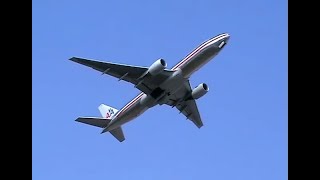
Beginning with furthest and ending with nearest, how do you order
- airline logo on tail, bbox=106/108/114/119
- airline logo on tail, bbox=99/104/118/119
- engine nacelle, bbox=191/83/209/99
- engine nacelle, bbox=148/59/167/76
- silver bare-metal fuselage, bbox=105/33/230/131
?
airline logo on tail, bbox=106/108/114/119
airline logo on tail, bbox=99/104/118/119
engine nacelle, bbox=191/83/209/99
silver bare-metal fuselage, bbox=105/33/230/131
engine nacelle, bbox=148/59/167/76

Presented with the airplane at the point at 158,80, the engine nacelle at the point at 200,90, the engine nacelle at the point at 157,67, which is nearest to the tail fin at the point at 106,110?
the airplane at the point at 158,80

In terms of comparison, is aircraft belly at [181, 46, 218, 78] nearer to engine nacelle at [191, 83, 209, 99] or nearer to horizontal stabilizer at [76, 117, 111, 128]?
engine nacelle at [191, 83, 209, 99]

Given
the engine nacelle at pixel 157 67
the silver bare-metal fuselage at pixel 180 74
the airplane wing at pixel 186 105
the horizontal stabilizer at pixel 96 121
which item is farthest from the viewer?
the horizontal stabilizer at pixel 96 121

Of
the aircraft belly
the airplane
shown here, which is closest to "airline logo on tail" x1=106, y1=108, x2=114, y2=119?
the airplane

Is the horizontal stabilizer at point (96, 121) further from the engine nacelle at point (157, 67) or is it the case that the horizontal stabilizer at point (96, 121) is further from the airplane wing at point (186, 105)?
the engine nacelle at point (157, 67)

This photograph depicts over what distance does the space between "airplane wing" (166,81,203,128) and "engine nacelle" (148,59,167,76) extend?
15.3 feet

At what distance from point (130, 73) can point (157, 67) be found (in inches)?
104

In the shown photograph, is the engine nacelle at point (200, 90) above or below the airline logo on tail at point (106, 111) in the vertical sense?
below

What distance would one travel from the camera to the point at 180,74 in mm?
43531

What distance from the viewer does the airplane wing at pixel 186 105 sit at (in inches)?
1877

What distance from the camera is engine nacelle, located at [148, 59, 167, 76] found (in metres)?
42.4
